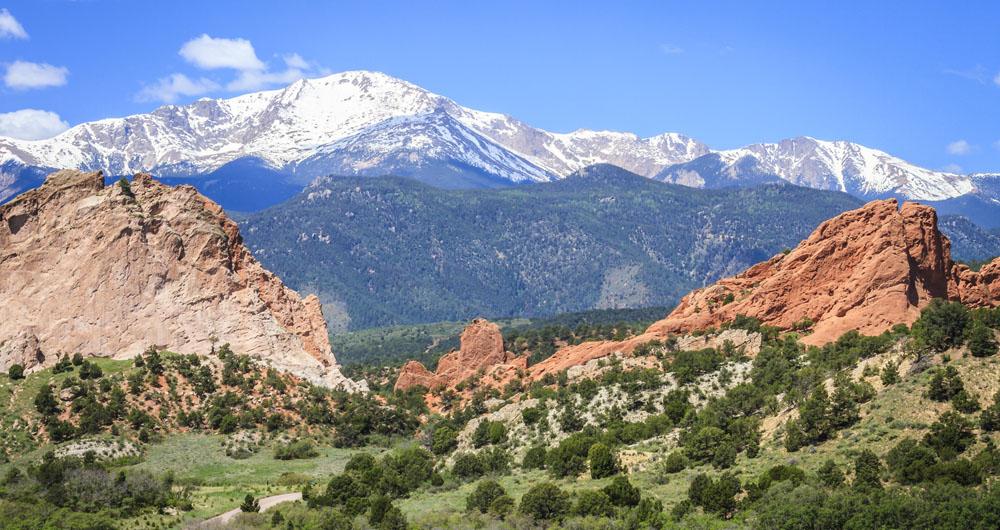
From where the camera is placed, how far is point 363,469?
95.3 m

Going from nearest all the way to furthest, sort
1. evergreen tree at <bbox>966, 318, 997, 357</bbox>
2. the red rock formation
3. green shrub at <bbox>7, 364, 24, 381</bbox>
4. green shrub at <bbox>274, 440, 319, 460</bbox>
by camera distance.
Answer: evergreen tree at <bbox>966, 318, 997, 357</bbox> < the red rock formation < green shrub at <bbox>274, 440, 319, 460</bbox> < green shrub at <bbox>7, 364, 24, 381</bbox>

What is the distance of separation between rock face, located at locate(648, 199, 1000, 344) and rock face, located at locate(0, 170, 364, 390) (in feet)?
160

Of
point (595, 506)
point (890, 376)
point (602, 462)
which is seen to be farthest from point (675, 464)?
point (890, 376)

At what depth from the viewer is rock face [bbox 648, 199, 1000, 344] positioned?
343 feet

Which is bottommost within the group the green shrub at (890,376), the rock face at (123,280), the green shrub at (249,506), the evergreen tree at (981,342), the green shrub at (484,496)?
the green shrub at (484,496)

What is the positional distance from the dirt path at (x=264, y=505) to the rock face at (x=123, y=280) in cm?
3624

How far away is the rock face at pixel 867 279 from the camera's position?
4122 inches

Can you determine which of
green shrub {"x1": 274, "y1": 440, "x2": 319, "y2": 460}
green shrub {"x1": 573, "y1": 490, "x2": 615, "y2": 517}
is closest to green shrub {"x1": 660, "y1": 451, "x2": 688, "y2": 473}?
green shrub {"x1": 573, "y1": 490, "x2": 615, "y2": 517}

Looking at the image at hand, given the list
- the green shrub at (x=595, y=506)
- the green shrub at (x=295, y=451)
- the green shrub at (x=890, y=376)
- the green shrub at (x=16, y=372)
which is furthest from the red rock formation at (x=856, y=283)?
the green shrub at (x=16, y=372)

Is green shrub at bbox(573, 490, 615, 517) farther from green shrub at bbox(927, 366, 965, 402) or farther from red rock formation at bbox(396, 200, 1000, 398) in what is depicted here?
red rock formation at bbox(396, 200, 1000, 398)

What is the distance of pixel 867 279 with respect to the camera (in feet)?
348

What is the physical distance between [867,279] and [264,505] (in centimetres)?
5381

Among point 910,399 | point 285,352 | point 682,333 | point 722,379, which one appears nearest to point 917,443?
point 910,399

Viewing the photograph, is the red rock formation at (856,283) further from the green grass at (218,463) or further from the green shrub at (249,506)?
the green shrub at (249,506)
